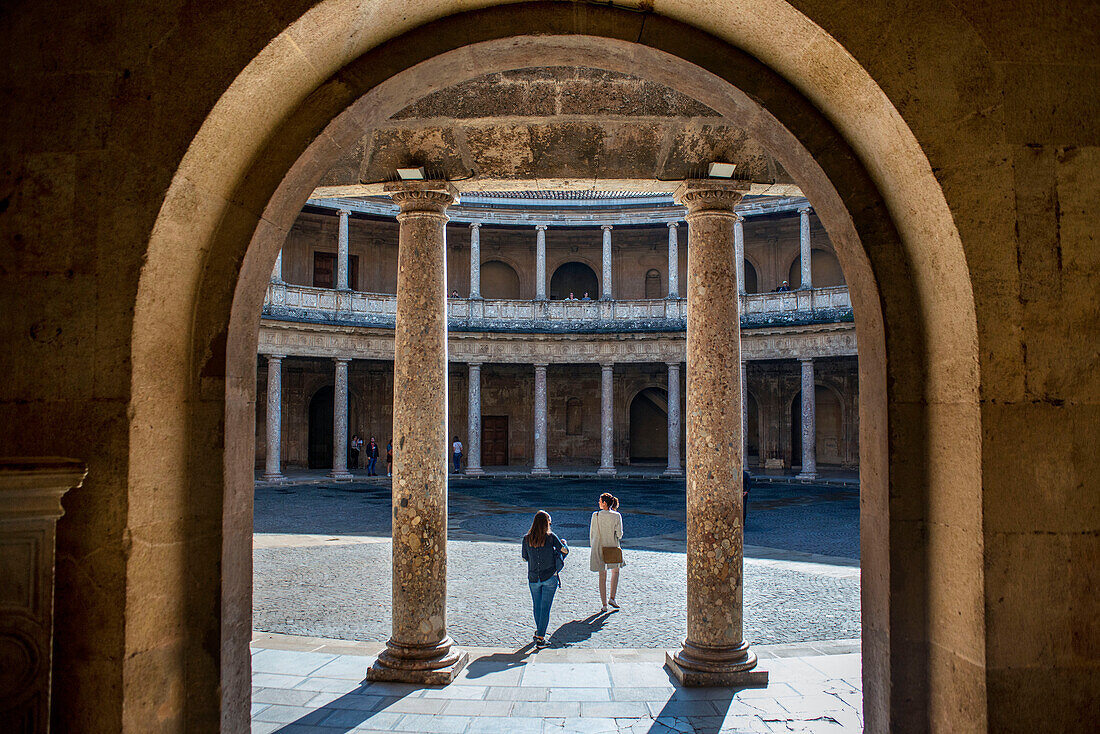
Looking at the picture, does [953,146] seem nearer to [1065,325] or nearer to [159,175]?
[1065,325]

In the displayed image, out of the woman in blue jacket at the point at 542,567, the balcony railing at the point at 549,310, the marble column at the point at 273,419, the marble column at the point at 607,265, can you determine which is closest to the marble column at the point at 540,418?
the balcony railing at the point at 549,310

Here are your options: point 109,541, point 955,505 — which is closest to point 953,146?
point 955,505

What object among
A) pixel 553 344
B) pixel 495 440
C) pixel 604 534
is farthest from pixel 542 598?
pixel 495 440

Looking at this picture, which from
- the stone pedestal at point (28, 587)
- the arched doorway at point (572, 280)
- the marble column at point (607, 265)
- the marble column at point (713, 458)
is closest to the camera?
the stone pedestal at point (28, 587)

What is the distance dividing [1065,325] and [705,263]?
3.99m

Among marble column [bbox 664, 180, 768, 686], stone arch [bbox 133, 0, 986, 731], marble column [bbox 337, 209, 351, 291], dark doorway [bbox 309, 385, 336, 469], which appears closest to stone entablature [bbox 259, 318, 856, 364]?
marble column [bbox 337, 209, 351, 291]

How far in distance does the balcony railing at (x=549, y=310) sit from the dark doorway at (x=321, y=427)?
16.8 ft

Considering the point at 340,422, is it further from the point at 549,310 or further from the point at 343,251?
the point at 549,310

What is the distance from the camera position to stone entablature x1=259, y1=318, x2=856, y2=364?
72.0 ft

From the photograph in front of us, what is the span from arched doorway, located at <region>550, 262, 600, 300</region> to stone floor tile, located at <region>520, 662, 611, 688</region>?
23560 mm

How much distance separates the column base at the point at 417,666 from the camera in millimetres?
5462

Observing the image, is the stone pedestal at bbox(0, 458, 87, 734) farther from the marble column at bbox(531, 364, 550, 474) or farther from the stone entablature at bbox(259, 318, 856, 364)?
the marble column at bbox(531, 364, 550, 474)

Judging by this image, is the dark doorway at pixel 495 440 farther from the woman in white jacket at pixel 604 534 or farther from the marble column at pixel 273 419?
the woman in white jacket at pixel 604 534

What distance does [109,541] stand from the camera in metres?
2.29
